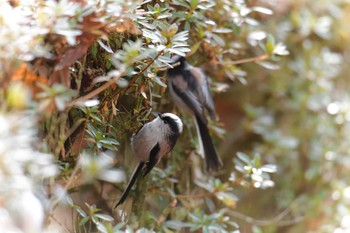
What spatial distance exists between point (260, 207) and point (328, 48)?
4.85ft

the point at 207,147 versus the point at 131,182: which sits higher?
the point at 131,182

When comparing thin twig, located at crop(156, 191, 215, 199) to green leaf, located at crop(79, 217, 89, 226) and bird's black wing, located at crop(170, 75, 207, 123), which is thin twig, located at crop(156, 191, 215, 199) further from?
green leaf, located at crop(79, 217, 89, 226)

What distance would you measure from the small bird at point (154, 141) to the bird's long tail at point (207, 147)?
469mm

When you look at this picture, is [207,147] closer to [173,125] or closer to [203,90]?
[203,90]

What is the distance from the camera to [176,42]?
7.98 feet

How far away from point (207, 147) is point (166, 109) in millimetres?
321

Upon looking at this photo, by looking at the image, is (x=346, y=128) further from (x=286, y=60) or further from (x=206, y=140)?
(x=206, y=140)

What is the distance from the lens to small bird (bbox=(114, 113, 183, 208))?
280 centimetres

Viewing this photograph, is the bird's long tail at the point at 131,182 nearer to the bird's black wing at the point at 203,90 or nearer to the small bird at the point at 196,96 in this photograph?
the small bird at the point at 196,96

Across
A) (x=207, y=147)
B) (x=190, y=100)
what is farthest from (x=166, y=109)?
(x=207, y=147)

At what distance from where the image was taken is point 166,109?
3244mm

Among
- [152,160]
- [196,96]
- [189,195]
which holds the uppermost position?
[152,160]

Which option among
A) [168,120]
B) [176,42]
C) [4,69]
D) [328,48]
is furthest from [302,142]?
[4,69]

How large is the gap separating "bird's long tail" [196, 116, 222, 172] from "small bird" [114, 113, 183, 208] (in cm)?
47
